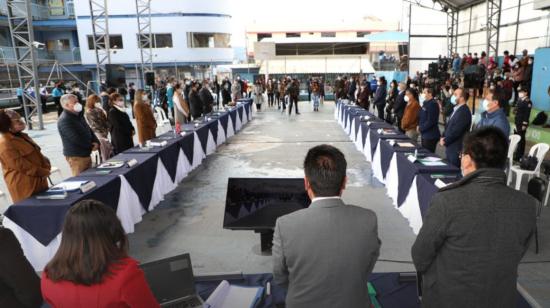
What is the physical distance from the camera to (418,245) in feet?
4.62

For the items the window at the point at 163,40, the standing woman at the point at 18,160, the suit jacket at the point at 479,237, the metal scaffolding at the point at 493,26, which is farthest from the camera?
the window at the point at 163,40

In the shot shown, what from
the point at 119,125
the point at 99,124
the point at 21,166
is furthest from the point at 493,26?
the point at 21,166

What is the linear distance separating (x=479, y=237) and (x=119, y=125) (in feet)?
15.7

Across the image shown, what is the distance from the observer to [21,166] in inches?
121

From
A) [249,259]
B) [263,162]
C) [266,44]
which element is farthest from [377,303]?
[266,44]

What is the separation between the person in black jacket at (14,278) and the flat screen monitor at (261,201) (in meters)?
1.28

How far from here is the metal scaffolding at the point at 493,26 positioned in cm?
1345

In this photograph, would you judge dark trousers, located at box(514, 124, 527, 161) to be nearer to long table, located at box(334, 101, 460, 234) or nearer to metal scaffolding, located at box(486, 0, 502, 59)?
long table, located at box(334, 101, 460, 234)

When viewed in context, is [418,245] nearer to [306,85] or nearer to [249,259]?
[249,259]

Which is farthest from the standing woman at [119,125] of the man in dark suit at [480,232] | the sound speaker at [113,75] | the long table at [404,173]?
the sound speaker at [113,75]

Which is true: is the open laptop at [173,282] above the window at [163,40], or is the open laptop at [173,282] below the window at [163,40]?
below

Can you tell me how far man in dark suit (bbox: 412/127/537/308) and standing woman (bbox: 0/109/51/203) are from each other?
10.1 feet

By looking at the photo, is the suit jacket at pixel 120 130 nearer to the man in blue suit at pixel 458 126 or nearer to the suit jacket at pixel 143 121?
the suit jacket at pixel 143 121

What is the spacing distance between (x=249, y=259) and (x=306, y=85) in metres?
18.1
